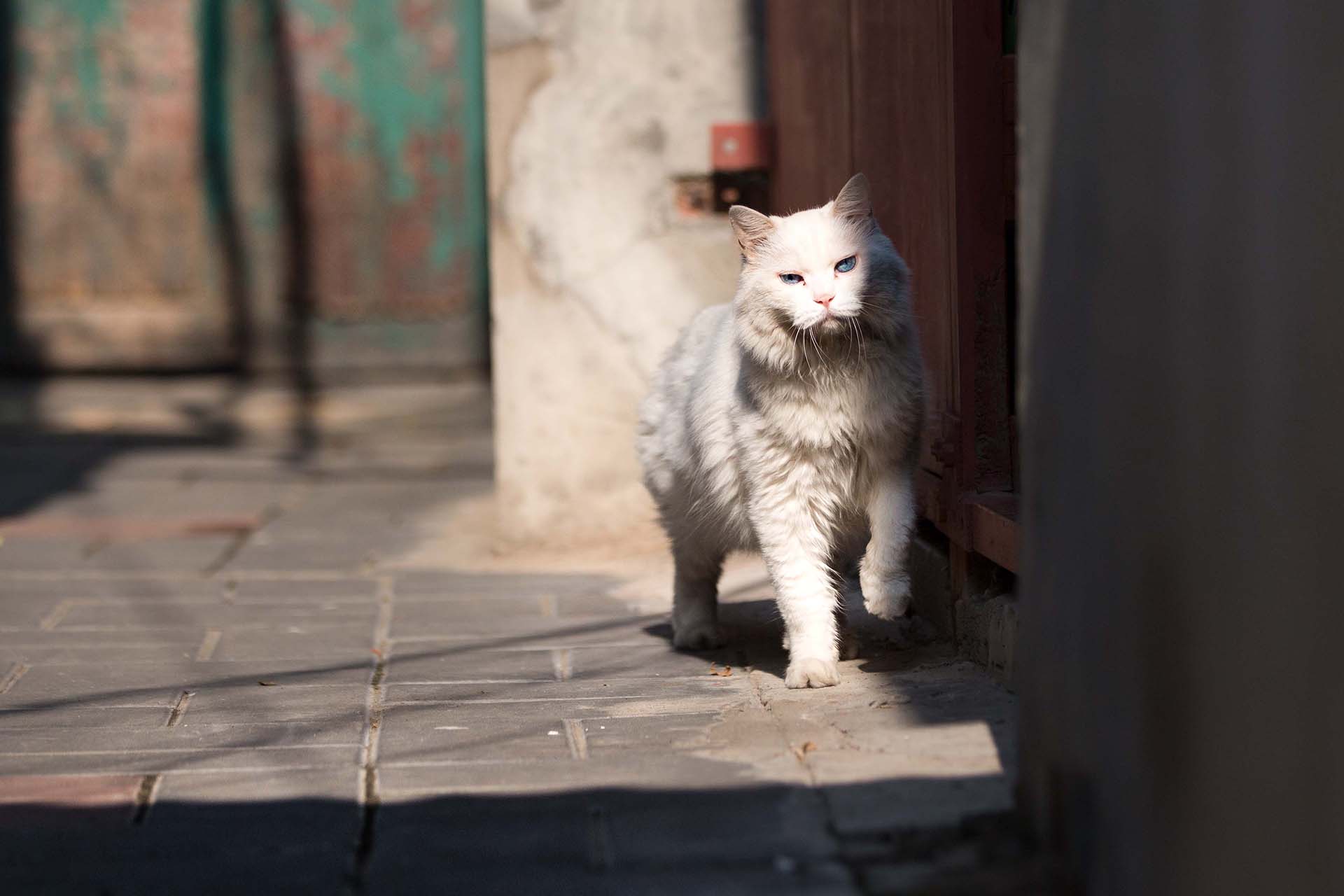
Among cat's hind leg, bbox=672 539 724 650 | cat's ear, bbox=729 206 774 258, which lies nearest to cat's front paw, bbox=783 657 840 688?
cat's hind leg, bbox=672 539 724 650

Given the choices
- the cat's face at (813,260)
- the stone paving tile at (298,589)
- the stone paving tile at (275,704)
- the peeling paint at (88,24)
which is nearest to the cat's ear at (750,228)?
the cat's face at (813,260)

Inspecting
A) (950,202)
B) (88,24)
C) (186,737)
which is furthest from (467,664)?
(88,24)

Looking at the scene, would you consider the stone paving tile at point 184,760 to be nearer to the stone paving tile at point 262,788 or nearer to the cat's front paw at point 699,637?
the stone paving tile at point 262,788

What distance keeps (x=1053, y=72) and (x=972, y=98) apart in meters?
1.39

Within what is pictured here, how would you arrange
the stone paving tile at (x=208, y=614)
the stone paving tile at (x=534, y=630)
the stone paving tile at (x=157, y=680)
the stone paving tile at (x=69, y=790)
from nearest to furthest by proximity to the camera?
the stone paving tile at (x=69, y=790)
the stone paving tile at (x=157, y=680)
the stone paving tile at (x=534, y=630)
the stone paving tile at (x=208, y=614)

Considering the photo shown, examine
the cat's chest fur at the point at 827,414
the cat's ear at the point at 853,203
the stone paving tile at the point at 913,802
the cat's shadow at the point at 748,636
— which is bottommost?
the cat's shadow at the point at 748,636

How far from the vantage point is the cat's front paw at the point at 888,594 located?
3350mm

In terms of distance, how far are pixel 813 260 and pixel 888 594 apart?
73cm

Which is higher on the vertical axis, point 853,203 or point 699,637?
point 853,203

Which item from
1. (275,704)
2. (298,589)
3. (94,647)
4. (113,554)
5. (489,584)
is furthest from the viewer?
(113,554)

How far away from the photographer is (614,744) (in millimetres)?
3051

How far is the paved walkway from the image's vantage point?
238 centimetres

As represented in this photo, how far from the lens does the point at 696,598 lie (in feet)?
13.5

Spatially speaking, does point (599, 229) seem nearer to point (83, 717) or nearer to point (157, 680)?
point (157, 680)
